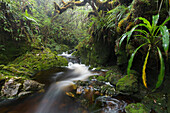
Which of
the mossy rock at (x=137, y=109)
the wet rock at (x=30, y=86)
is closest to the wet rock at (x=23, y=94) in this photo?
the wet rock at (x=30, y=86)

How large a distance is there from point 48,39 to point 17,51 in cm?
502

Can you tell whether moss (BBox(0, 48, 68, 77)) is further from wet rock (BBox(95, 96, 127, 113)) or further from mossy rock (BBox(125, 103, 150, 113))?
mossy rock (BBox(125, 103, 150, 113))

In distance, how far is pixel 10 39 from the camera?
519 cm

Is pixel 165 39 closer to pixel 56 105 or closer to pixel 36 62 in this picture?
pixel 56 105

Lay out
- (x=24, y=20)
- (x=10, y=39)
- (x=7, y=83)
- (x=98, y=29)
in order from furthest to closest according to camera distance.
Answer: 1. (x=24, y=20)
2. (x=10, y=39)
3. (x=98, y=29)
4. (x=7, y=83)

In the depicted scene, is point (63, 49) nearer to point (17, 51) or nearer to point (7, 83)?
point (17, 51)

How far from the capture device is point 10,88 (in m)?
2.46

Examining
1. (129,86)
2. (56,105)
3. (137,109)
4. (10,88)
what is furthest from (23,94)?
(129,86)

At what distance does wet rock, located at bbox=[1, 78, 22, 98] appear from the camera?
7.82 ft

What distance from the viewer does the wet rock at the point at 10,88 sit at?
2383 millimetres

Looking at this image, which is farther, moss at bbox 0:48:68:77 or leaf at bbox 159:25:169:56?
moss at bbox 0:48:68:77

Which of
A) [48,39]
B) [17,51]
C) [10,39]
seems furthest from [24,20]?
[48,39]

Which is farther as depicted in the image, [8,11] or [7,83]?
[8,11]

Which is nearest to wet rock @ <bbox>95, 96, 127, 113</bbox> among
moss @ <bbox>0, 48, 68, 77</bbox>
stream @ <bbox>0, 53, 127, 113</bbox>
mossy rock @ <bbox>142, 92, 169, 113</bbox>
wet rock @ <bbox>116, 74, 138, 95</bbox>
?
stream @ <bbox>0, 53, 127, 113</bbox>
